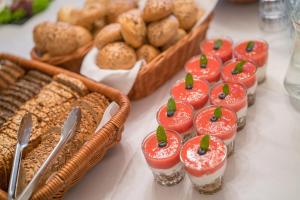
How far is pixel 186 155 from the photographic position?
2.78 feet

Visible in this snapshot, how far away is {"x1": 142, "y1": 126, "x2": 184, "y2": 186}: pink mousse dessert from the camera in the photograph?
86 cm

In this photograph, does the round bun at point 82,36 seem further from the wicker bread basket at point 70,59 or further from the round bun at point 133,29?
the round bun at point 133,29

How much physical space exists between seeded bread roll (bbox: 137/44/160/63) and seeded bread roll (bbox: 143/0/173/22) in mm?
90

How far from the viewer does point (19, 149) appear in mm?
914

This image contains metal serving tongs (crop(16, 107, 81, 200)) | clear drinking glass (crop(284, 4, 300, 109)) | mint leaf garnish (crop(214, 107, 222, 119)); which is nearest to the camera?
metal serving tongs (crop(16, 107, 81, 200))

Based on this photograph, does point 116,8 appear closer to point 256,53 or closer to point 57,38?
point 57,38

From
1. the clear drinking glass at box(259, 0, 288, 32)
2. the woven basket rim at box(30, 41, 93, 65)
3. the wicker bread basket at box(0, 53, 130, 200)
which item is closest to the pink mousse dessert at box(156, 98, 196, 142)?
the wicker bread basket at box(0, 53, 130, 200)

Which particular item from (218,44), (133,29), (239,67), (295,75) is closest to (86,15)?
(133,29)

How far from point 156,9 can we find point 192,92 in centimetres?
32

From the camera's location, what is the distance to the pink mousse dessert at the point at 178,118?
3.08 ft

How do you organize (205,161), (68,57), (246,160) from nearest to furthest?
(205,161)
(246,160)
(68,57)

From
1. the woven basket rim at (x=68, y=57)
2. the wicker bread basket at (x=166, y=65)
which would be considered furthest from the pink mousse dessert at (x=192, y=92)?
the woven basket rim at (x=68, y=57)

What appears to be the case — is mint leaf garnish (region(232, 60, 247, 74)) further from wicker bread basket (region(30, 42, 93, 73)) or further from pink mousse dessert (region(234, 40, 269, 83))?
wicker bread basket (region(30, 42, 93, 73))

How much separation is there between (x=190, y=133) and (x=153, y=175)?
14cm
